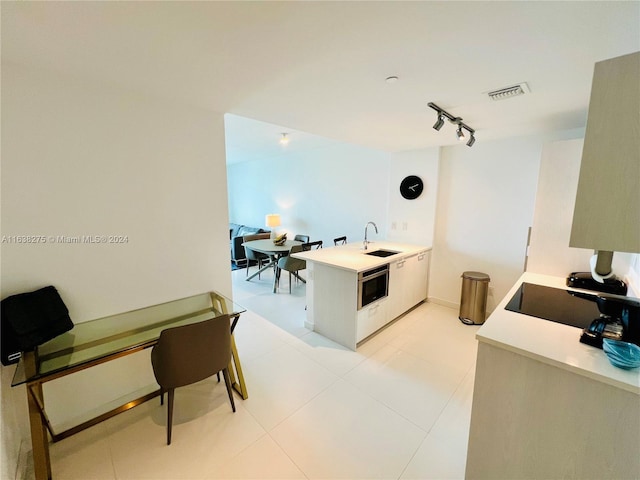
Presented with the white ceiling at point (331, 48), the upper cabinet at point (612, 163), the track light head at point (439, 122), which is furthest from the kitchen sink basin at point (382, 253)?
the upper cabinet at point (612, 163)

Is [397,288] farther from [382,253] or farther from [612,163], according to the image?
[612,163]

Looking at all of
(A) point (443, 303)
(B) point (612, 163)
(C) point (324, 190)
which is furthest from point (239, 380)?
(C) point (324, 190)

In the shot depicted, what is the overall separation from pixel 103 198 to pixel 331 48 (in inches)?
66.4

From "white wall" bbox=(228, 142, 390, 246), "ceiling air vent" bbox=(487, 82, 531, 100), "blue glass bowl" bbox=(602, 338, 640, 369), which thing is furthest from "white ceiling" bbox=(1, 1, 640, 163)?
"white wall" bbox=(228, 142, 390, 246)

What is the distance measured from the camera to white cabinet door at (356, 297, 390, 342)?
2.66m

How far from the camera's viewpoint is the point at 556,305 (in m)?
1.64

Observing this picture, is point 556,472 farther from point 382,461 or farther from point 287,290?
point 287,290

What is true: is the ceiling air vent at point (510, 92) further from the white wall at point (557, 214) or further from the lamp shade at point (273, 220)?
the lamp shade at point (273, 220)

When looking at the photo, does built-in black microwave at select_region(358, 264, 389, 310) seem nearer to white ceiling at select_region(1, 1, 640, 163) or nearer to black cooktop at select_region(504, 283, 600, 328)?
black cooktop at select_region(504, 283, 600, 328)

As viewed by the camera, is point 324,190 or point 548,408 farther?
point 324,190

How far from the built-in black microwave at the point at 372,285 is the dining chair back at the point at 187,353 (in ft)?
4.40

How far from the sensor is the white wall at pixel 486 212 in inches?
116

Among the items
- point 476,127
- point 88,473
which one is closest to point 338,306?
point 88,473

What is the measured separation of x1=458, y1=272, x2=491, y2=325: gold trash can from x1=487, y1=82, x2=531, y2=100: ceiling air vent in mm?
2056
